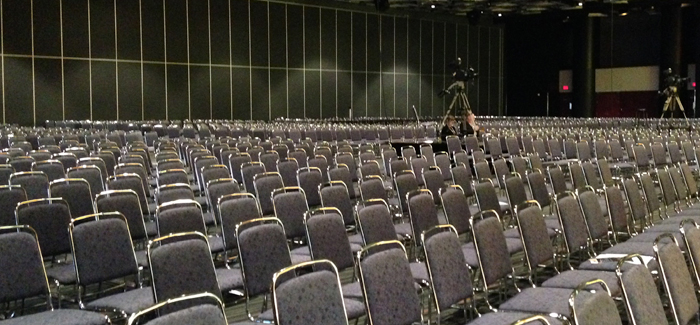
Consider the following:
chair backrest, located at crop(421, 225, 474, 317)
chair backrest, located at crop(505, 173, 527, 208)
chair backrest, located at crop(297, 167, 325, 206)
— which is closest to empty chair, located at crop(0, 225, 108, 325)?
chair backrest, located at crop(421, 225, 474, 317)

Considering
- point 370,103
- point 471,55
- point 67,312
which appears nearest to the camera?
point 67,312

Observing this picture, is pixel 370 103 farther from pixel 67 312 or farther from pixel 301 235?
pixel 67 312

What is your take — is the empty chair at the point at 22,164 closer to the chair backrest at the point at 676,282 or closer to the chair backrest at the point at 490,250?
the chair backrest at the point at 490,250

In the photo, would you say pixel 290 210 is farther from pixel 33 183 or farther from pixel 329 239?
pixel 33 183

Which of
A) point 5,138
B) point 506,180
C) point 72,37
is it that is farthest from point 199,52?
point 506,180

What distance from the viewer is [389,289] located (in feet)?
12.0

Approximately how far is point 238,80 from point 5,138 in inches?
574

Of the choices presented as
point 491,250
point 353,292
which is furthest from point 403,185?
point 353,292

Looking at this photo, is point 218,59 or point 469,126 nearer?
point 469,126

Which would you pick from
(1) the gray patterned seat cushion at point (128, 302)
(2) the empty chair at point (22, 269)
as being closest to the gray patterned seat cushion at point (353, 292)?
(1) the gray patterned seat cushion at point (128, 302)

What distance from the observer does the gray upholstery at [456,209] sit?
5.76 meters

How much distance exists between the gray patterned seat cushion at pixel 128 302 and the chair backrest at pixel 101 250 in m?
0.31

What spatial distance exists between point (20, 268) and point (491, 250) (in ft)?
9.11

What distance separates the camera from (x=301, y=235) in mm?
5809
